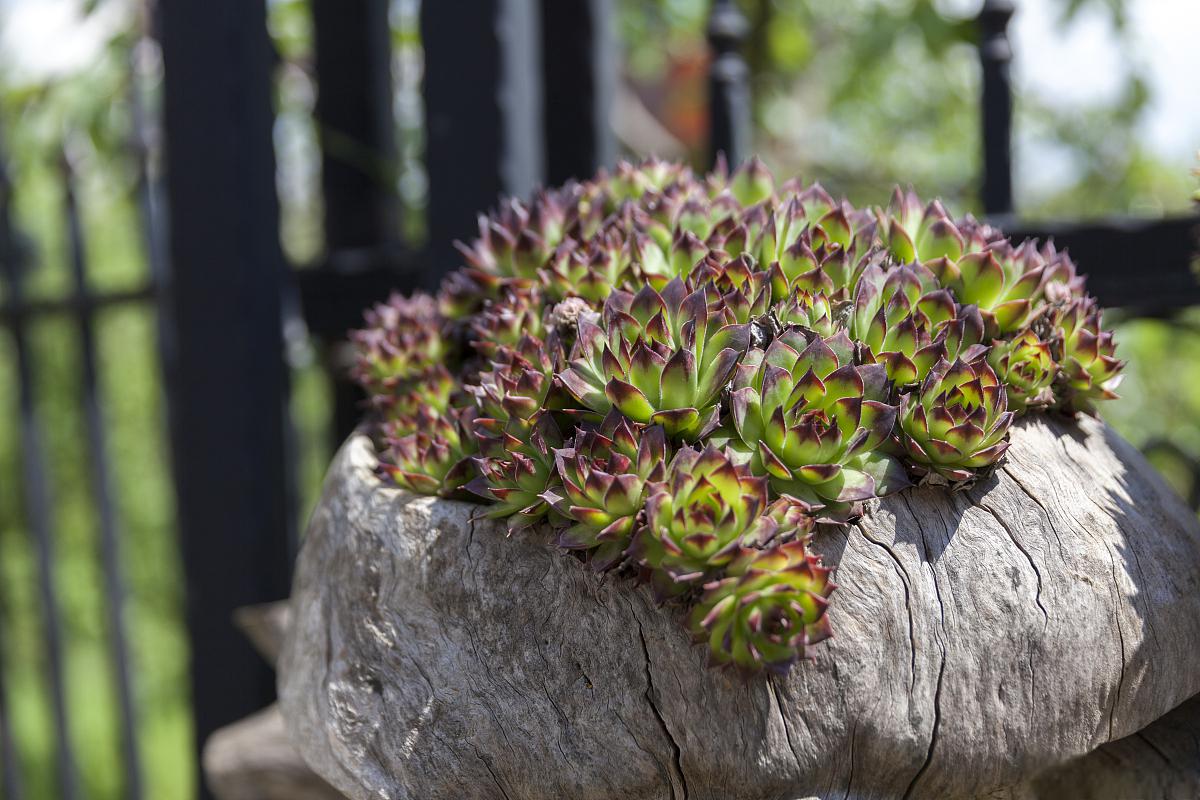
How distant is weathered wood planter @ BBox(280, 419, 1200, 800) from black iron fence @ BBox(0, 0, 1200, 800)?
4.33 feet

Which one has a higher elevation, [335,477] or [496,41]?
[496,41]

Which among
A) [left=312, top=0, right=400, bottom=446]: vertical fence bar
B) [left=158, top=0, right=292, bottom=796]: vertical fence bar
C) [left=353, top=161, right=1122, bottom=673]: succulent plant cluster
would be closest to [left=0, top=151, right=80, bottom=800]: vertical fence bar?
[left=158, top=0, right=292, bottom=796]: vertical fence bar

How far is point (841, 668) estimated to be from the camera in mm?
1140

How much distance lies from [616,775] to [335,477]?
0.66 metres

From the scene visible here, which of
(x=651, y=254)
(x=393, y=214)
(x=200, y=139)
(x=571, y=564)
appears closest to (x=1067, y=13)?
(x=393, y=214)

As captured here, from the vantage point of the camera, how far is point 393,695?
4.24 feet

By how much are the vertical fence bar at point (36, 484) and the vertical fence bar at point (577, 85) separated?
5.93 ft

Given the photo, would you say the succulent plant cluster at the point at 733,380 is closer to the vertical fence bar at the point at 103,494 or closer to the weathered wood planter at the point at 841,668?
the weathered wood planter at the point at 841,668

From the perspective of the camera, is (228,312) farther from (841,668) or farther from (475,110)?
(841,668)

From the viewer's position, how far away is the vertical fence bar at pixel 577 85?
2.95 meters

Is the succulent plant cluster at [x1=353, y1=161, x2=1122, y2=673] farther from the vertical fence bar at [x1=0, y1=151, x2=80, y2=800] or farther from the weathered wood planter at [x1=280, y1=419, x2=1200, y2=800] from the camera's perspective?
the vertical fence bar at [x1=0, y1=151, x2=80, y2=800]

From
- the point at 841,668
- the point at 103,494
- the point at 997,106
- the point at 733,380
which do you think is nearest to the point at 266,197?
the point at 103,494

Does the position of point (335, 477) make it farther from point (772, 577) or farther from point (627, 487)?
point (772, 577)

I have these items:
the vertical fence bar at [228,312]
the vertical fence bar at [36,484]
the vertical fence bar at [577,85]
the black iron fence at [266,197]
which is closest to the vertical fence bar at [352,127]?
the black iron fence at [266,197]
